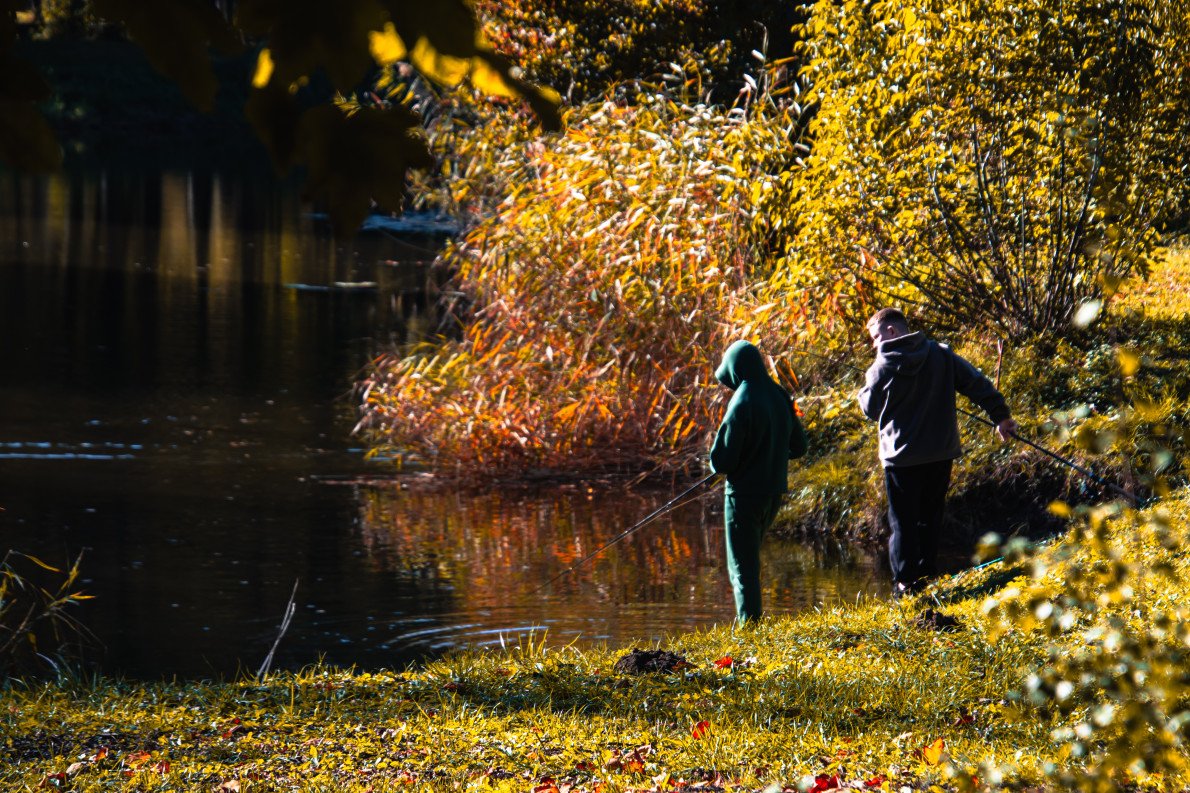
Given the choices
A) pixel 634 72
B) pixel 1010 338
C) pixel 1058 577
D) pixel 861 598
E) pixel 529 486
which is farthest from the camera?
pixel 634 72

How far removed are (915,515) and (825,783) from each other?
150 inches

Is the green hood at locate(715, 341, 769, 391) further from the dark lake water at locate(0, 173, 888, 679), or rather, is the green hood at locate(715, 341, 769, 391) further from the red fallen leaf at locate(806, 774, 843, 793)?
the red fallen leaf at locate(806, 774, 843, 793)

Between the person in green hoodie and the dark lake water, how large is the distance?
3.15 feet

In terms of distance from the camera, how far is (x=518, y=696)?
6633 millimetres

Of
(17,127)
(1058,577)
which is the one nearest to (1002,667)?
(1058,577)

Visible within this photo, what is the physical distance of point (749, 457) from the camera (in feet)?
27.0

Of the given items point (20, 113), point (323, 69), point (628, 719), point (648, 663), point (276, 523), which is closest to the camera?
point (323, 69)

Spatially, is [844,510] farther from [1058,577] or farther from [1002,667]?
[1002,667]

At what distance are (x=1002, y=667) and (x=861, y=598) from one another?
3.57 metres

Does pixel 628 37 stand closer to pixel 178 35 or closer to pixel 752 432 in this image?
pixel 752 432

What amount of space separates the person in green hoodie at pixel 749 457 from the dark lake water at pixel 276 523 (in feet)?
3.15

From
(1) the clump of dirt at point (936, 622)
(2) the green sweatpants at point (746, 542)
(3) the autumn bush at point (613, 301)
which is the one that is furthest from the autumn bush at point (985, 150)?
(1) the clump of dirt at point (936, 622)

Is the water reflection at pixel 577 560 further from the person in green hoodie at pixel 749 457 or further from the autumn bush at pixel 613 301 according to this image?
the person in green hoodie at pixel 749 457

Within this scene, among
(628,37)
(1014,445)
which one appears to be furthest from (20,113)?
(628,37)
